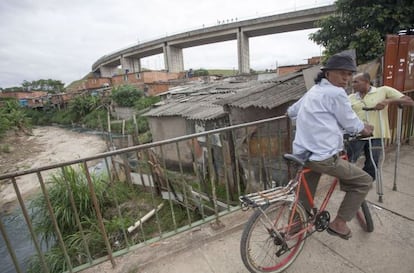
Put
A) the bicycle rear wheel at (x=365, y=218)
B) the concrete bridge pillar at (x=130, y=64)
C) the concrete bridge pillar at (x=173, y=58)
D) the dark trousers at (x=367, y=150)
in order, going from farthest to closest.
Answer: the concrete bridge pillar at (x=130, y=64) → the concrete bridge pillar at (x=173, y=58) → the dark trousers at (x=367, y=150) → the bicycle rear wheel at (x=365, y=218)

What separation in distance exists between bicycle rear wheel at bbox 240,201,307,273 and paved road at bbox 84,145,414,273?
158 millimetres

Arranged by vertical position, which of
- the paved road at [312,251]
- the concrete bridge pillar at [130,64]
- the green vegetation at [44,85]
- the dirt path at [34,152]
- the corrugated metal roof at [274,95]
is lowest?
the dirt path at [34,152]

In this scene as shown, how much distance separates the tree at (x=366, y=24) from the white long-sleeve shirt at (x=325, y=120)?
4.79m

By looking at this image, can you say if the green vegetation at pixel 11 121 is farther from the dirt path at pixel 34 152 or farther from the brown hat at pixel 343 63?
the brown hat at pixel 343 63

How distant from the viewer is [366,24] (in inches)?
227

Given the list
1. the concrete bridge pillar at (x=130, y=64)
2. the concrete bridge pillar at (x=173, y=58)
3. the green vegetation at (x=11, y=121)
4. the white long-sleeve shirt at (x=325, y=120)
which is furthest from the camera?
the concrete bridge pillar at (x=130, y=64)

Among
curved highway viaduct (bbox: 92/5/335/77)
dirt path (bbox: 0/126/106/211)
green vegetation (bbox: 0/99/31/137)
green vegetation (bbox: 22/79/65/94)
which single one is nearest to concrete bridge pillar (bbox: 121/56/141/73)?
curved highway viaduct (bbox: 92/5/335/77)

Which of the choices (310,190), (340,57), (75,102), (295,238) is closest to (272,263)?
(295,238)

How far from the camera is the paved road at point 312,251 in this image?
6.82ft

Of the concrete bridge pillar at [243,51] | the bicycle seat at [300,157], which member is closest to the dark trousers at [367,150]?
the bicycle seat at [300,157]

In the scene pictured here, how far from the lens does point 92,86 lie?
1667 inches

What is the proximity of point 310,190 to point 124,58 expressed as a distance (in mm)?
51155

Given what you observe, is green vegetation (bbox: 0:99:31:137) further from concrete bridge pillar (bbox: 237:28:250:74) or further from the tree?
concrete bridge pillar (bbox: 237:28:250:74)

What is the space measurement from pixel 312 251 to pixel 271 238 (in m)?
0.58
